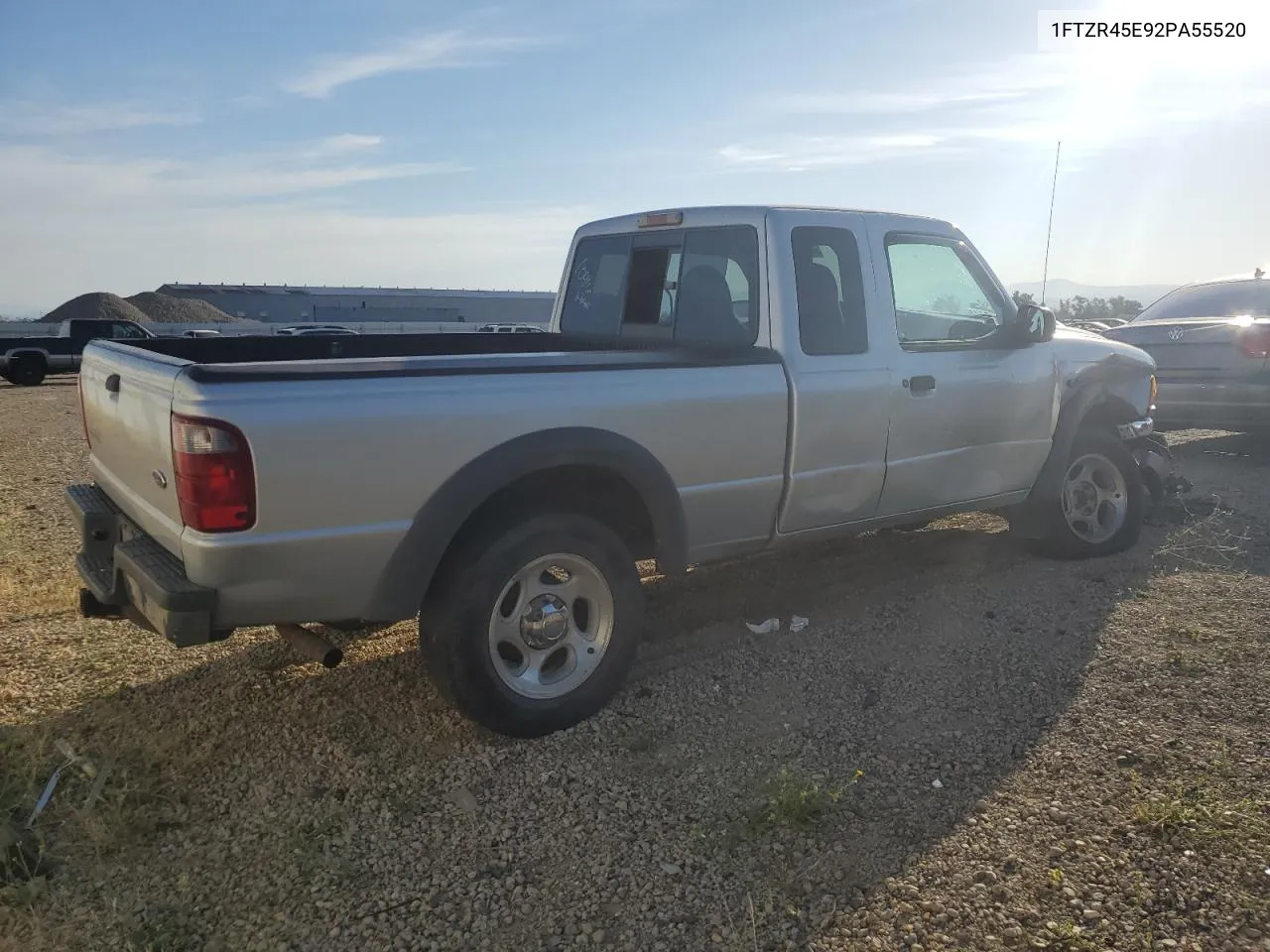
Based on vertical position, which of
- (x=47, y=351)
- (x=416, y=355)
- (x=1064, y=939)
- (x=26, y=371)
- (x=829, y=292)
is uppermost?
(x=829, y=292)

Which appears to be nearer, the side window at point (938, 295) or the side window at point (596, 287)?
the side window at point (938, 295)

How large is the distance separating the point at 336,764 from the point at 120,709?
107 cm

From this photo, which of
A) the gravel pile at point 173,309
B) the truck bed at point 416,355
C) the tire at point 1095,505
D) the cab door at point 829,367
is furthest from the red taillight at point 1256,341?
the gravel pile at point 173,309

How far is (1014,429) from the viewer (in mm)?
5488

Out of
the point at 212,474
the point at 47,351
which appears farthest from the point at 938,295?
the point at 47,351

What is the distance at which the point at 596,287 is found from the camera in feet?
18.2

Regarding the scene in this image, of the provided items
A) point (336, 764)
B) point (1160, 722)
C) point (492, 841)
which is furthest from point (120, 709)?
point (1160, 722)

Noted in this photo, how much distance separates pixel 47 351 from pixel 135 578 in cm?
2413

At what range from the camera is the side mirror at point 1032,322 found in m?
5.29

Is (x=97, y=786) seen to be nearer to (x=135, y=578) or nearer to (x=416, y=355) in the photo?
(x=135, y=578)

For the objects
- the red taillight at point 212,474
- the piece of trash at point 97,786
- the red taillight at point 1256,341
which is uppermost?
the red taillight at point 1256,341

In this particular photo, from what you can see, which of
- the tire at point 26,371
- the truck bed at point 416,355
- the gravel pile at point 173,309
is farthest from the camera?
the gravel pile at point 173,309

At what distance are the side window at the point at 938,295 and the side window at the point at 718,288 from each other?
2.65 ft

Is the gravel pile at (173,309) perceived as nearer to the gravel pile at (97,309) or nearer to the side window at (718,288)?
the gravel pile at (97,309)
